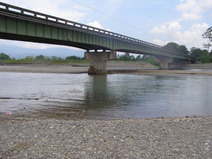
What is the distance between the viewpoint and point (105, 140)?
7.23 metres

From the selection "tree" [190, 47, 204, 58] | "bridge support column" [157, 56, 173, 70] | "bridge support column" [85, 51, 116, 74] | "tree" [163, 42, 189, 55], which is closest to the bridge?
"bridge support column" [85, 51, 116, 74]

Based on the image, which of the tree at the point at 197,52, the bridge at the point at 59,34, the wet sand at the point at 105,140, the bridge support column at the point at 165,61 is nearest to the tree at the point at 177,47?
the tree at the point at 197,52

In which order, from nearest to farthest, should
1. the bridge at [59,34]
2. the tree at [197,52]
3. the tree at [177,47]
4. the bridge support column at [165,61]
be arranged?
1. the bridge at [59,34]
2. the bridge support column at [165,61]
3. the tree at [177,47]
4. the tree at [197,52]

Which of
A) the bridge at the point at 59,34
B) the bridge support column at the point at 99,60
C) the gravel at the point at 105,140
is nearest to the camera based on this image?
the gravel at the point at 105,140

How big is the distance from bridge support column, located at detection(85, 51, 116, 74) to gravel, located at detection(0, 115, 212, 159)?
48.4 meters

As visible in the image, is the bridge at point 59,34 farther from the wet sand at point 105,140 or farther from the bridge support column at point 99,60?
the wet sand at point 105,140

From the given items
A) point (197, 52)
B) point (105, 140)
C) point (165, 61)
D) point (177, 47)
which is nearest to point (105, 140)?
point (105, 140)

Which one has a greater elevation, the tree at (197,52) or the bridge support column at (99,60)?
the tree at (197,52)

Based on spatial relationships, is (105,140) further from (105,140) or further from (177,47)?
(177,47)

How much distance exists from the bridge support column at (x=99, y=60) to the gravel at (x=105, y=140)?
4845 cm

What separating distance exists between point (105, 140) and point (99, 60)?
171 ft

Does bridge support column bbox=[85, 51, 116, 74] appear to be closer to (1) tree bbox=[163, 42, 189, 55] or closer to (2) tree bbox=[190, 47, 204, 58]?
(1) tree bbox=[163, 42, 189, 55]

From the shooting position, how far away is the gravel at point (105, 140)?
6125 millimetres

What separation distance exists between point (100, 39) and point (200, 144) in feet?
147
